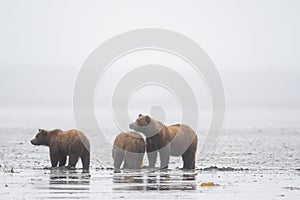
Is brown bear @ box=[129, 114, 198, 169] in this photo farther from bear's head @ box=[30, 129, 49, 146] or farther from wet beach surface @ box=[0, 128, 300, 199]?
bear's head @ box=[30, 129, 49, 146]

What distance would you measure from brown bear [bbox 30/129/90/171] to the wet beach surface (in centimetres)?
49

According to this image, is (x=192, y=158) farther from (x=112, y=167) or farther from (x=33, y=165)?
(x=33, y=165)

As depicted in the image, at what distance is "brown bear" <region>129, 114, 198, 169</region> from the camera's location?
88.2 ft

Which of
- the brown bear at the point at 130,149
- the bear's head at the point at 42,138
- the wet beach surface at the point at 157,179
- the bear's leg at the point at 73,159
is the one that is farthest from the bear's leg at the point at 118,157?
the bear's head at the point at 42,138

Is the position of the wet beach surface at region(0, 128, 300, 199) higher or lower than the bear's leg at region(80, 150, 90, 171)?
lower

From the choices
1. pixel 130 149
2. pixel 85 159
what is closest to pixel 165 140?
pixel 130 149

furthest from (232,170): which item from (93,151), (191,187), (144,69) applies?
(144,69)

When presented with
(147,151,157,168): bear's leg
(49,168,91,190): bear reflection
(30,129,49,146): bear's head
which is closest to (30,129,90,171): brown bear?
(30,129,49,146): bear's head

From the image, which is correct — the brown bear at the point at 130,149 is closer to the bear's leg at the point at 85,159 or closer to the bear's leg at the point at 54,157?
the bear's leg at the point at 85,159

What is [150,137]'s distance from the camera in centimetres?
2688

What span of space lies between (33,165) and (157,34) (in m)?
20.2

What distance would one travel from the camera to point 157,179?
2330 cm

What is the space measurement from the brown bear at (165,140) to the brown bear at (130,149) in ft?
1.41

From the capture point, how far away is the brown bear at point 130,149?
26.2 metres
